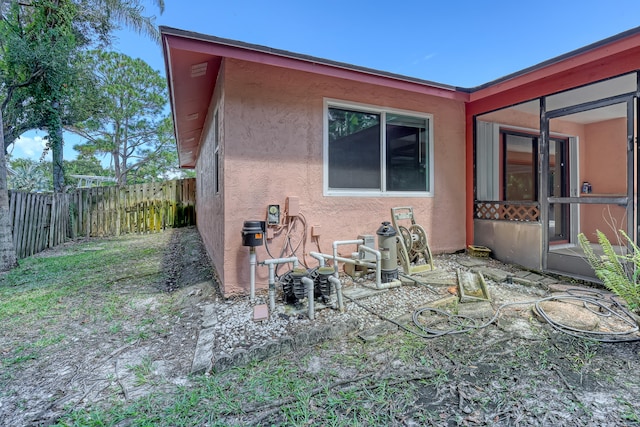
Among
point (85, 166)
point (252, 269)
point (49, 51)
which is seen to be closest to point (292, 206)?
point (252, 269)

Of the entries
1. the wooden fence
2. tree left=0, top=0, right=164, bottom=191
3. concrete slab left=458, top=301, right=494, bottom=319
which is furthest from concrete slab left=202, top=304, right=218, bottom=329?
tree left=0, top=0, right=164, bottom=191

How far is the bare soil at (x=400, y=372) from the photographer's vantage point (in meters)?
1.73

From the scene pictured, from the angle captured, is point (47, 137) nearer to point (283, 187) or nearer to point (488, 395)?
point (283, 187)

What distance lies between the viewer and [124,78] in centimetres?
1766

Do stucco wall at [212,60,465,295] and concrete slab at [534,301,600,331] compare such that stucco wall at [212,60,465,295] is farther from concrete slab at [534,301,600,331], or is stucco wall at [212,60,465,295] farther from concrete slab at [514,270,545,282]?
concrete slab at [534,301,600,331]

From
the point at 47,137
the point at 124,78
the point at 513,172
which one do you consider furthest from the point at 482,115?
the point at 124,78

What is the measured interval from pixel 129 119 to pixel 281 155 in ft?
68.5

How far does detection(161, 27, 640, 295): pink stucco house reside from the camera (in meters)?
3.60

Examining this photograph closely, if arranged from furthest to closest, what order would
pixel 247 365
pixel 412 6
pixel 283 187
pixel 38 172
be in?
pixel 38 172 → pixel 412 6 → pixel 283 187 → pixel 247 365

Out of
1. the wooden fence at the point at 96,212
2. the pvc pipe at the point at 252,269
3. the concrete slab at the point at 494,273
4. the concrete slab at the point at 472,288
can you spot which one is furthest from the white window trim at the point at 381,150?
the wooden fence at the point at 96,212

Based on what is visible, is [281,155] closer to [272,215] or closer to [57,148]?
[272,215]

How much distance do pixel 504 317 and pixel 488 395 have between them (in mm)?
1390

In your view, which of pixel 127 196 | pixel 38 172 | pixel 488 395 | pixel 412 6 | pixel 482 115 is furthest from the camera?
pixel 38 172

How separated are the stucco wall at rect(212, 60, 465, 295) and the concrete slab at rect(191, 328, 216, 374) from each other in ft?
3.09
